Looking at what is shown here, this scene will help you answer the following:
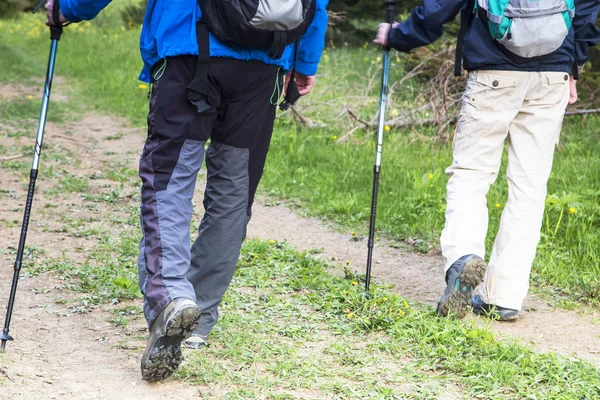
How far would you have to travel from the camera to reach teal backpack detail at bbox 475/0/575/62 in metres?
3.99

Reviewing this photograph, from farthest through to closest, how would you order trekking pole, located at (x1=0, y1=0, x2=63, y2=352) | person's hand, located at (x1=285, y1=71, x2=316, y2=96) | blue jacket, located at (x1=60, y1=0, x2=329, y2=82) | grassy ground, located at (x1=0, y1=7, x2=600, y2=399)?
person's hand, located at (x1=285, y1=71, x2=316, y2=96)
trekking pole, located at (x1=0, y1=0, x2=63, y2=352)
grassy ground, located at (x1=0, y1=7, x2=600, y2=399)
blue jacket, located at (x1=60, y1=0, x2=329, y2=82)

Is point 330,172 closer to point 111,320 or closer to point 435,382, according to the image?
point 111,320

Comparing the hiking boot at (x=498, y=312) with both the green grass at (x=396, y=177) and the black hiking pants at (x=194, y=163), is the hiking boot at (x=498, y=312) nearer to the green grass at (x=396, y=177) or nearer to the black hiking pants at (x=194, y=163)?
the green grass at (x=396, y=177)

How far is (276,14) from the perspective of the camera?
3195 millimetres

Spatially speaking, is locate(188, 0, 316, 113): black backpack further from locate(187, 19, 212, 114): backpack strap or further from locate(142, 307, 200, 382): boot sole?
locate(142, 307, 200, 382): boot sole

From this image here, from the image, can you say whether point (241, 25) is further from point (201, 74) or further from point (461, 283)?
point (461, 283)

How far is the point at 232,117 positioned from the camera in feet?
11.4

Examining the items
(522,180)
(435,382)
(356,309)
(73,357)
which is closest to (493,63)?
(522,180)

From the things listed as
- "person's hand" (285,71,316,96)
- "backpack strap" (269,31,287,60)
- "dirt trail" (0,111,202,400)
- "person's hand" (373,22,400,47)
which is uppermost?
"person's hand" (373,22,400,47)

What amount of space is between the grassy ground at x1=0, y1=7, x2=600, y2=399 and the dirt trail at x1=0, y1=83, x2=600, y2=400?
0.14 m

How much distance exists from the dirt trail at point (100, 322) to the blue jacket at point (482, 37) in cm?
134

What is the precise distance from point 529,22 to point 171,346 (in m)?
2.30

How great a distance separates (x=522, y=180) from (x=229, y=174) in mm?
1660

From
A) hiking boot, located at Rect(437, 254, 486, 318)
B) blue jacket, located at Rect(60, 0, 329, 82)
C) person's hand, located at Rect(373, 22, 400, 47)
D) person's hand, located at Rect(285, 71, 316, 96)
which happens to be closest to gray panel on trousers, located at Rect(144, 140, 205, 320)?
blue jacket, located at Rect(60, 0, 329, 82)
